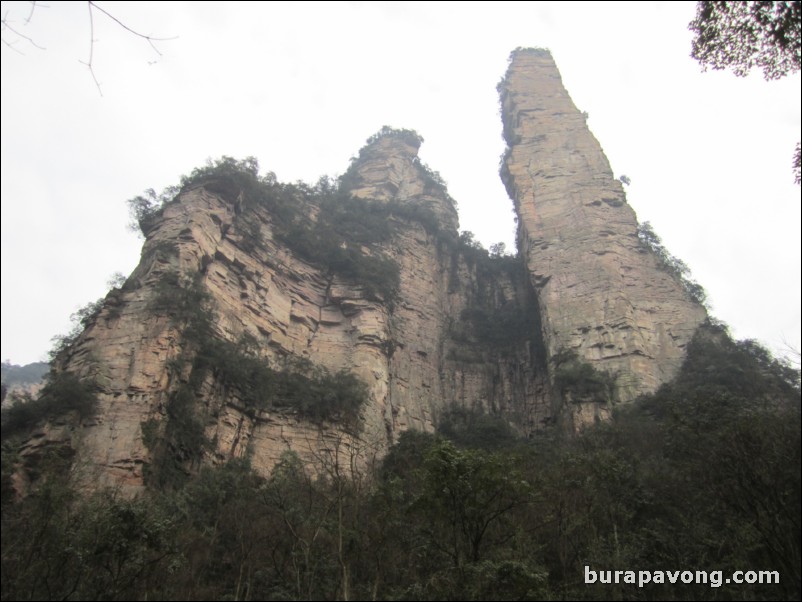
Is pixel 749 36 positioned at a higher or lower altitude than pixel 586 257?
lower

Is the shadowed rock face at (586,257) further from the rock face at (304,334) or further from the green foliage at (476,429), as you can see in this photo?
the green foliage at (476,429)

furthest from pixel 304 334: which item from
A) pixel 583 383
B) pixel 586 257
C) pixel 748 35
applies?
pixel 748 35

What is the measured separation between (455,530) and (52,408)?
12226 mm

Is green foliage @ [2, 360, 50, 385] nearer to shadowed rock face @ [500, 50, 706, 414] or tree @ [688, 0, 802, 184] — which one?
shadowed rock face @ [500, 50, 706, 414]

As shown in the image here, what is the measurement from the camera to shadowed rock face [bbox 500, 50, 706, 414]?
27.0 meters

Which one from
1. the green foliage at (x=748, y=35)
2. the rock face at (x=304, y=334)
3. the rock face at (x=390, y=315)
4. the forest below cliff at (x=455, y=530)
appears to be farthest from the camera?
the rock face at (x=390, y=315)

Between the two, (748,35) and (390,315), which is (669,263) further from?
(748,35)

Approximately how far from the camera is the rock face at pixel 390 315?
64.2ft

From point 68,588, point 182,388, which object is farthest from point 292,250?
point 68,588

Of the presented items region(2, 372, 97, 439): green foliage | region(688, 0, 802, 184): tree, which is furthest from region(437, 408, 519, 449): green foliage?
region(688, 0, 802, 184): tree

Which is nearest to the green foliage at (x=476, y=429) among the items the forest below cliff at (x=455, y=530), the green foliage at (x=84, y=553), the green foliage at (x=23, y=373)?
the forest below cliff at (x=455, y=530)

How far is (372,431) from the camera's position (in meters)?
24.2

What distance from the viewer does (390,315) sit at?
2980 centimetres

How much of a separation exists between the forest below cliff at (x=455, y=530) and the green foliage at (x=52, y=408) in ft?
4.85
